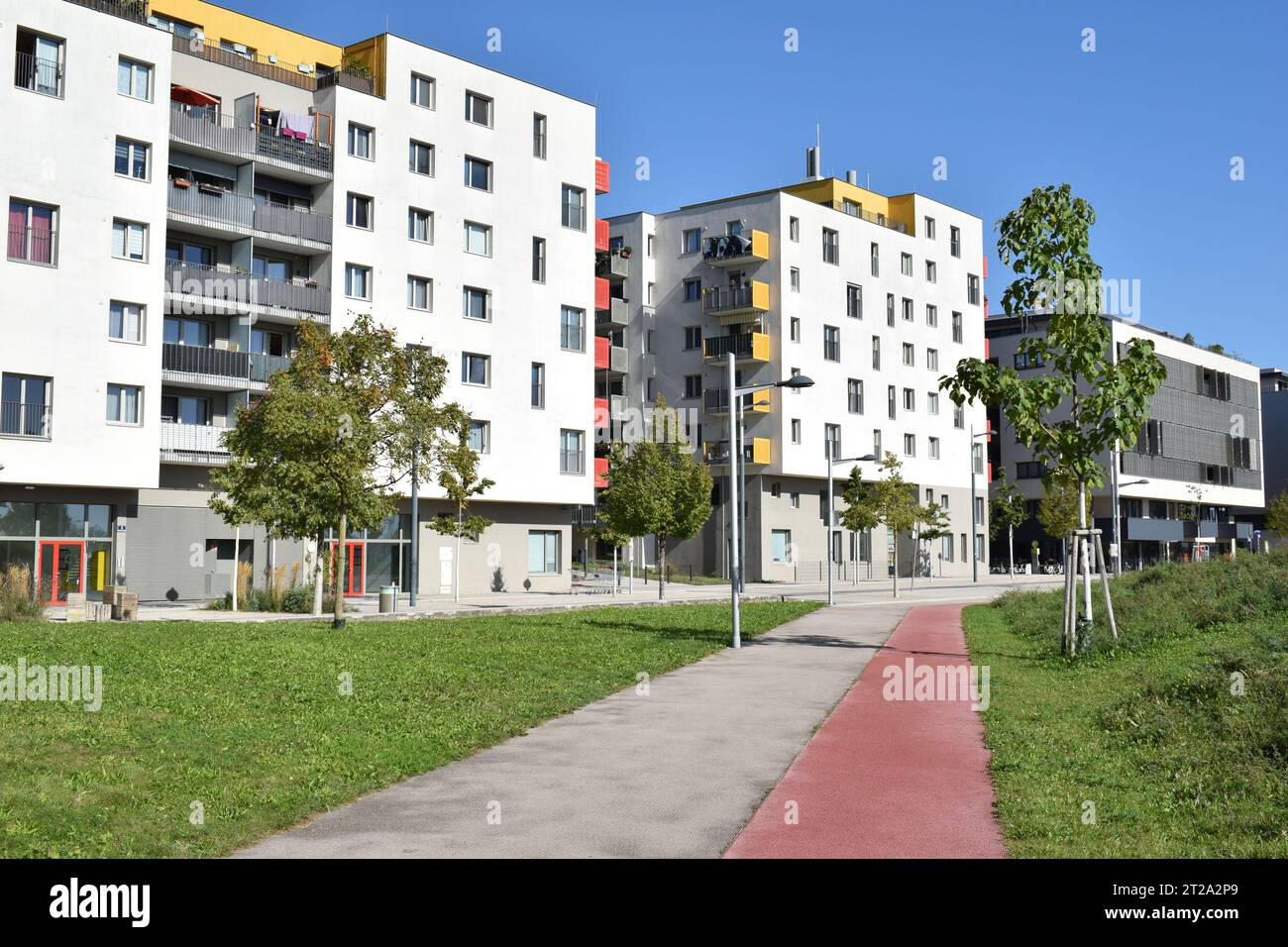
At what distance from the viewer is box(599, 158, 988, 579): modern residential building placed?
64.1 metres

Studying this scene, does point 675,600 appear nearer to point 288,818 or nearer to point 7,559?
point 7,559

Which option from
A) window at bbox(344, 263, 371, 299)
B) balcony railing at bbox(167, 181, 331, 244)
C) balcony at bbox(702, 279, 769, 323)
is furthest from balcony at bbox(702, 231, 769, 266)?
balcony railing at bbox(167, 181, 331, 244)

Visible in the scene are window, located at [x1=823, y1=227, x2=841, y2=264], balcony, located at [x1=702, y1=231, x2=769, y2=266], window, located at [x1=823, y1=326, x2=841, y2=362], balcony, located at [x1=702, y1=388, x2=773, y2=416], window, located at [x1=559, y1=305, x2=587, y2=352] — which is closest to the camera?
window, located at [x1=559, y1=305, x2=587, y2=352]

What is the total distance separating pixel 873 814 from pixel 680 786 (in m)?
1.63

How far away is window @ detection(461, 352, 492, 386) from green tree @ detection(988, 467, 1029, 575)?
4628 cm

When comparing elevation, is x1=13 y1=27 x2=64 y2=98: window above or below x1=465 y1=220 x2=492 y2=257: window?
above

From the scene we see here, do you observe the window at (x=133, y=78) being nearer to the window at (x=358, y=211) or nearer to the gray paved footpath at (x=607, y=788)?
the window at (x=358, y=211)

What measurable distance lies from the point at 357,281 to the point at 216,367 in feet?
21.3

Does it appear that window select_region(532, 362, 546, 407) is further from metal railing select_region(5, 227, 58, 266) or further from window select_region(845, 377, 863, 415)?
window select_region(845, 377, 863, 415)

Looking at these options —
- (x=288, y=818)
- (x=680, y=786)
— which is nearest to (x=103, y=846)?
(x=288, y=818)

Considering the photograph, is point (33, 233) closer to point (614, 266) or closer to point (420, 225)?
point (420, 225)

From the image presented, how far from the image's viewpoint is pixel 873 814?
28.2 ft

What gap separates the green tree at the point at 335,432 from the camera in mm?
25438

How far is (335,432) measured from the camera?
25.3m
